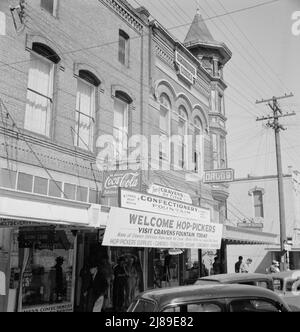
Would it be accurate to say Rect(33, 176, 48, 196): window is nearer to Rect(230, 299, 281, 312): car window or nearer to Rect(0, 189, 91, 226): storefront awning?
Rect(0, 189, 91, 226): storefront awning

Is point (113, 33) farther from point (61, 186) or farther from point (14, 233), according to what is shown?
point (14, 233)

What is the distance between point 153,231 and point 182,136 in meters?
9.78

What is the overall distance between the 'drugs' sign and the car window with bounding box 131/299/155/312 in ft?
12.9

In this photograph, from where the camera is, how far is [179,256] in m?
18.8

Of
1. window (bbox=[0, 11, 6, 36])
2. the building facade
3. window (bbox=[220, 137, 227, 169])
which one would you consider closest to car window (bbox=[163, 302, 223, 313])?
window (bbox=[0, 11, 6, 36])

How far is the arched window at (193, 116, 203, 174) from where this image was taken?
21.1 meters

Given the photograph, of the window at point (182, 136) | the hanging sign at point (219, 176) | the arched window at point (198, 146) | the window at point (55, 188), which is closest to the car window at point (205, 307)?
the window at point (55, 188)

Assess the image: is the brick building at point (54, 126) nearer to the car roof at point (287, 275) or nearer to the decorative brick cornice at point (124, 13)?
the decorative brick cornice at point (124, 13)

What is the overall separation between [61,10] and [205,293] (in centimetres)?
1095

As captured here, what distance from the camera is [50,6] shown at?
13195mm

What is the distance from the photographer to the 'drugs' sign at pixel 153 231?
9.84m

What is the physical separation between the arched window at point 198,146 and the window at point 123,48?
6.06 metres
